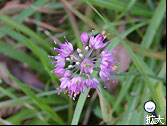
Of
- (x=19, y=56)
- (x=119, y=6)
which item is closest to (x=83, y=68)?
(x=119, y=6)

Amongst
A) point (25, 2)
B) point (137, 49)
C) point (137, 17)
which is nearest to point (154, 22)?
point (137, 49)

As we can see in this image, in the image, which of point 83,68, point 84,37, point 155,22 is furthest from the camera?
point 155,22

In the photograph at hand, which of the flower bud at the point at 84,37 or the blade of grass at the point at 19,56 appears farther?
the blade of grass at the point at 19,56

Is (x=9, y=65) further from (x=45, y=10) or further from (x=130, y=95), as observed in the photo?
(x=130, y=95)

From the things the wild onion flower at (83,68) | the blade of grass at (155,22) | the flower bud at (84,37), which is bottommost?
the wild onion flower at (83,68)

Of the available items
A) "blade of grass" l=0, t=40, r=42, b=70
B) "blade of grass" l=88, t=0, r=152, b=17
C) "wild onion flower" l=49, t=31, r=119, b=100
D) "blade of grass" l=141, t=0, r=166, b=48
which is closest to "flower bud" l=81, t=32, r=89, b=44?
"wild onion flower" l=49, t=31, r=119, b=100

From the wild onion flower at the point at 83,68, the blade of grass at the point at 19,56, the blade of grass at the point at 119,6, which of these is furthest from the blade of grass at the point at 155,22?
the blade of grass at the point at 19,56

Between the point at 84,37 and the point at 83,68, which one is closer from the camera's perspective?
the point at 83,68

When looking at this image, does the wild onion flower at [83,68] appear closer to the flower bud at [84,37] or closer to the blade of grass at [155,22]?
the flower bud at [84,37]

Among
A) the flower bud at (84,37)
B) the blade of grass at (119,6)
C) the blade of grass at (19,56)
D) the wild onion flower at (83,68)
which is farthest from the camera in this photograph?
the blade of grass at (19,56)

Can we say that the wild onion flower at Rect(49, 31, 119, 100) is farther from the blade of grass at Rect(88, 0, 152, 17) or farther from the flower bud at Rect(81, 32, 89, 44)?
the blade of grass at Rect(88, 0, 152, 17)

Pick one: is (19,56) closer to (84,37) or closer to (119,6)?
(119,6)
